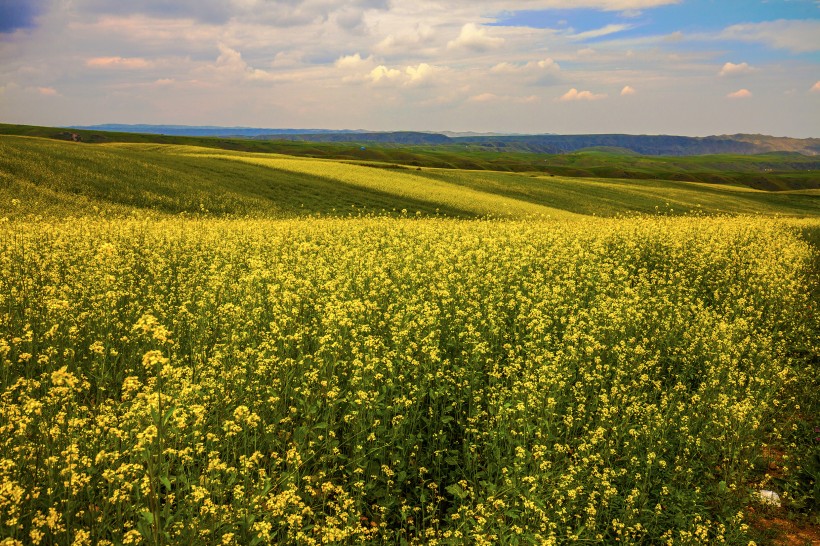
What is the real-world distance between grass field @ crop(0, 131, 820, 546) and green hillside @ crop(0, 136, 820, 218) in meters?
7.99

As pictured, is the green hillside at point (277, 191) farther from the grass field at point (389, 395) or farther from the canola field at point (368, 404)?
the canola field at point (368, 404)

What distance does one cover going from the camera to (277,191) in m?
35.1

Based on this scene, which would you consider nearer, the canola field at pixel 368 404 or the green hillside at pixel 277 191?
the canola field at pixel 368 404

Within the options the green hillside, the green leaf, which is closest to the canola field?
the green leaf

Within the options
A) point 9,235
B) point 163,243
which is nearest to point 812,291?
point 163,243

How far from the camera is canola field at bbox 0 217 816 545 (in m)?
4.14

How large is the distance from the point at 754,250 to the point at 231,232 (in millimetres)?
17993

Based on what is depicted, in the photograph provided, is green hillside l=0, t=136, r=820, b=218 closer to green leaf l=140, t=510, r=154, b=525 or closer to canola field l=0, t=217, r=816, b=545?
canola field l=0, t=217, r=816, b=545

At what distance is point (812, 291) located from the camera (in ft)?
44.7

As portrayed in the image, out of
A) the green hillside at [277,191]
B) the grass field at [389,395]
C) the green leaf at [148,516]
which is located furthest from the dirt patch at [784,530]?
the green hillside at [277,191]

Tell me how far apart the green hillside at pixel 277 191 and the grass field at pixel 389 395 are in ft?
26.2

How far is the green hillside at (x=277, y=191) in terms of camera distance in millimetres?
25359

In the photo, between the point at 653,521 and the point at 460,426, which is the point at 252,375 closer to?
the point at 460,426

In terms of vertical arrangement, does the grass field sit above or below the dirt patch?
above
